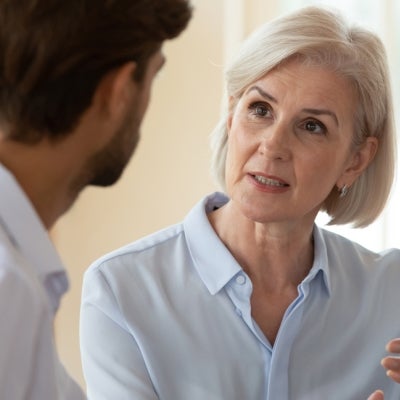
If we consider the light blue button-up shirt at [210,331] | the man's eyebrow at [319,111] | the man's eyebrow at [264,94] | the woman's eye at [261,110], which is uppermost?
the man's eyebrow at [264,94]

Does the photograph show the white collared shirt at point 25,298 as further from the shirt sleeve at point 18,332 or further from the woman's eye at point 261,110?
the woman's eye at point 261,110

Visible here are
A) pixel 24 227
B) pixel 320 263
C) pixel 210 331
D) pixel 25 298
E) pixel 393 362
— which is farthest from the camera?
pixel 320 263

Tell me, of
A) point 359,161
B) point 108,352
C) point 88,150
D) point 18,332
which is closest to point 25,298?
point 18,332

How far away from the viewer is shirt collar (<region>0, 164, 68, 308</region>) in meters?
1.21

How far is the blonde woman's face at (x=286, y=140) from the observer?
2.07 metres

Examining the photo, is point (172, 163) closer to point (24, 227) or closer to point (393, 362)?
point (393, 362)

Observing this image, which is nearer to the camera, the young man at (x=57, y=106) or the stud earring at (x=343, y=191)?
the young man at (x=57, y=106)

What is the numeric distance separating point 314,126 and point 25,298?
1157 millimetres

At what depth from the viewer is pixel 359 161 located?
7.48 feet

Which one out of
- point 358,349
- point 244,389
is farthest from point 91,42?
point 358,349

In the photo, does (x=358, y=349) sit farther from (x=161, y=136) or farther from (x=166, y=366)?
(x=161, y=136)

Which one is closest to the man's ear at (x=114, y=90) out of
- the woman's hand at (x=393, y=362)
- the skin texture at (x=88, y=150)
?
the skin texture at (x=88, y=150)

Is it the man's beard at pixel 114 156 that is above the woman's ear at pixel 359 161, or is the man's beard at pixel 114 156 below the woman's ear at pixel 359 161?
above

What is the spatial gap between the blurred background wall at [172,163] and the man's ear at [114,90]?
2.36 meters
